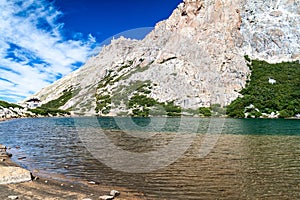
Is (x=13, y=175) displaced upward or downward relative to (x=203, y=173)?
upward

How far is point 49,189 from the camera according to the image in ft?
56.9

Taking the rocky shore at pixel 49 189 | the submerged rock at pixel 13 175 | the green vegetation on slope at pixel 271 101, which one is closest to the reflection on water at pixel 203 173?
the rocky shore at pixel 49 189

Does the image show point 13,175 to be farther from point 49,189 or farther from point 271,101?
point 271,101

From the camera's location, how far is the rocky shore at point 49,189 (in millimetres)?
15719

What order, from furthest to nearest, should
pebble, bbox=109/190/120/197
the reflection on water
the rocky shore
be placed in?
the reflection on water, pebble, bbox=109/190/120/197, the rocky shore

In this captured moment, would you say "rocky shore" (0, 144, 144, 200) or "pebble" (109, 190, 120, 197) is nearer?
"rocky shore" (0, 144, 144, 200)

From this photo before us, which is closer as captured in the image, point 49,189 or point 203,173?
point 49,189

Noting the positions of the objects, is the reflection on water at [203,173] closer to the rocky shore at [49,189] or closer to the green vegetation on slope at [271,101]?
the rocky shore at [49,189]

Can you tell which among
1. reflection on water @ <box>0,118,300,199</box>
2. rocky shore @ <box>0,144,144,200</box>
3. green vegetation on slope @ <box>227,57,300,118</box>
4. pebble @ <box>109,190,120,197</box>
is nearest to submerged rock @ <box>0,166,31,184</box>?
rocky shore @ <box>0,144,144,200</box>

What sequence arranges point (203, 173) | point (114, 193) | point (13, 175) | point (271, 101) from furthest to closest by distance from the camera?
1. point (271, 101)
2. point (203, 173)
3. point (13, 175)
4. point (114, 193)

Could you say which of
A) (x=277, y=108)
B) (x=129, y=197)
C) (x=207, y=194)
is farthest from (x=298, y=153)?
(x=277, y=108)

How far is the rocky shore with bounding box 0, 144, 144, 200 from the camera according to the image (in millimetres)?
15719

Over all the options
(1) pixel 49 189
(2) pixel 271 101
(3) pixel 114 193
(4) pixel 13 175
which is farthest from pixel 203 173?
(2) pixel 271 101

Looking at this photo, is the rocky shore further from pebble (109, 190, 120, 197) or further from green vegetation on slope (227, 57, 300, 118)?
green vegetation on slope (227, 57, 300, 118)
